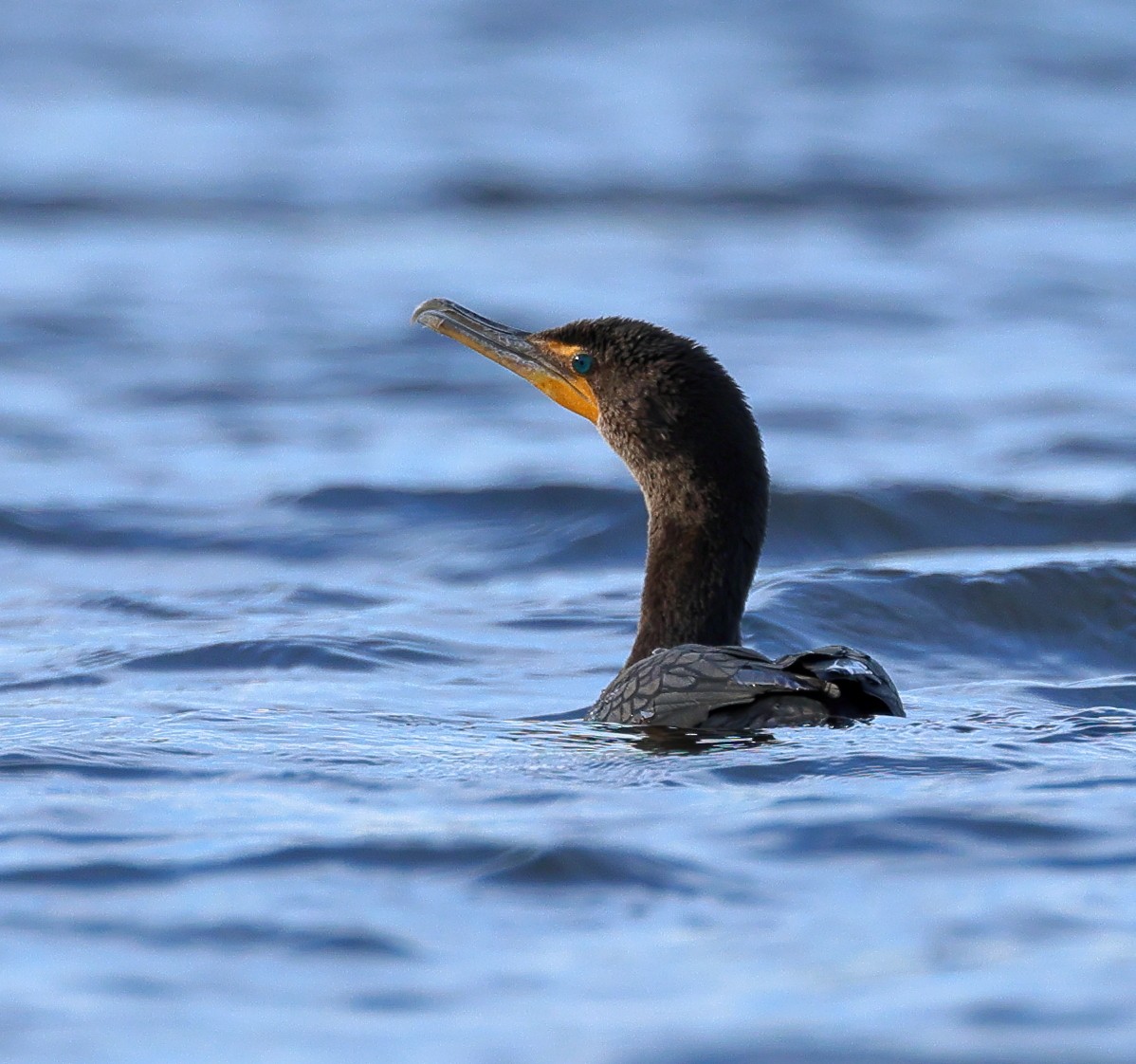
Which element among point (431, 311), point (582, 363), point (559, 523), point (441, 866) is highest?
point (431, 311)

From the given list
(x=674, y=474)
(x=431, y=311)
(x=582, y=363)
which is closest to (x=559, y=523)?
(x=431, y=311)

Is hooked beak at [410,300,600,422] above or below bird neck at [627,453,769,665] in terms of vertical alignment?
above

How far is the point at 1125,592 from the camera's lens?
9.63m

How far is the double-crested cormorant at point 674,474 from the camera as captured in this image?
7.04 m

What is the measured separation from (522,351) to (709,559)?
4.21ft

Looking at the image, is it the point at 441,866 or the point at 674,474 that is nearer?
the point at 441,866

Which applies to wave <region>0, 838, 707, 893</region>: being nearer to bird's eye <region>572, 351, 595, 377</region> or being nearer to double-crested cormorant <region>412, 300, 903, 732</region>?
double-crested cormorant <region>412, 300, 903, 732</region>

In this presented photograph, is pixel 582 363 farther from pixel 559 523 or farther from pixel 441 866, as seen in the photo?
pixel 559 523

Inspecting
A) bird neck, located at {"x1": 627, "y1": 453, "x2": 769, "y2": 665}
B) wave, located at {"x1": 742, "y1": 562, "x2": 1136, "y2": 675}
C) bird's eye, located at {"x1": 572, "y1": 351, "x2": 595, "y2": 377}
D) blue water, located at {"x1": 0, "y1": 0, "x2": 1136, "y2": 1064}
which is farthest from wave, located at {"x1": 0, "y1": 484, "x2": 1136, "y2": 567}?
bird neck, located at {"x1": 627, "y1": 453, "x2": 769, "y2": 665}

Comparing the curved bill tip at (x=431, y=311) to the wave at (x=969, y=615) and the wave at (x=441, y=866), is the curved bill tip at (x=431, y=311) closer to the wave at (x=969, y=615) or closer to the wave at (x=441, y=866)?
the wave at (x=969, y=615)

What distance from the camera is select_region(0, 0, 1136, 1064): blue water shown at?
4703 millimetres

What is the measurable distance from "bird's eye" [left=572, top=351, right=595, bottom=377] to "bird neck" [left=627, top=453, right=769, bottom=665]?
0.64m

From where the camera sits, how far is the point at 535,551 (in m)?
11.3

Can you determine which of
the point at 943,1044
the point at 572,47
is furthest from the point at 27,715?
the point at 572,47
